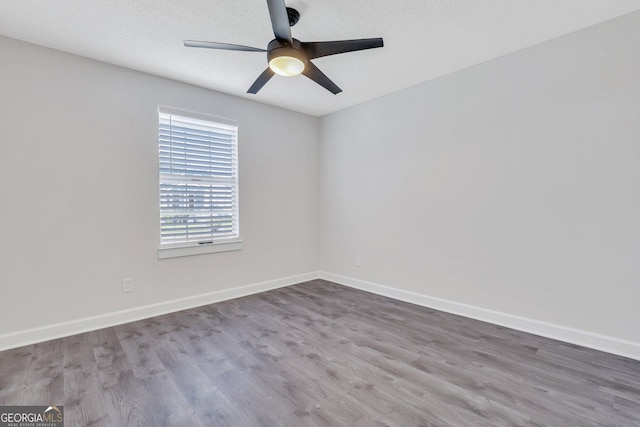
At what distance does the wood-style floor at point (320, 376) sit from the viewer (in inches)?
65.3

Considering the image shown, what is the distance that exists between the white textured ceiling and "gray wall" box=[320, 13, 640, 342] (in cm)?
30

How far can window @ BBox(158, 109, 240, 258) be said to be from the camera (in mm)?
3334

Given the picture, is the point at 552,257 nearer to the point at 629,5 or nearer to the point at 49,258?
the point at 629,5

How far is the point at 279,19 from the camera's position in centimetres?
175

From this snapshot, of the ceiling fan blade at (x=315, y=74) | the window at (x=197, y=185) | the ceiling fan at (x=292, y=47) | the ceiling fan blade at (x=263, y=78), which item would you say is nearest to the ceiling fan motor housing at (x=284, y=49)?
the ceiling fan at (x=292, y=47)

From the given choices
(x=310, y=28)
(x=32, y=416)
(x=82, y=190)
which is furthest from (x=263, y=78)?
(x=32, y=416)

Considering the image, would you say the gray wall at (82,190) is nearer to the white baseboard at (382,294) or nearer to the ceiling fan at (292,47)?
the white baseboard at (382,294)

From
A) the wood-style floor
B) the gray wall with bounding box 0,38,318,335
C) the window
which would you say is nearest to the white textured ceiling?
the gray wall with bounding box 0,38,318,335

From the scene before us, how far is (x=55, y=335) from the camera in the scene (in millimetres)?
2650

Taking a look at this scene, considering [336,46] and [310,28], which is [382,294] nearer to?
[336,46]

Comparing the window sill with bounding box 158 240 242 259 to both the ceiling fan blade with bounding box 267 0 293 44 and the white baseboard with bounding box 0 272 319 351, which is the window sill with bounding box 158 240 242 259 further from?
the ceiling fan blade with bounding box 267 0 293 44

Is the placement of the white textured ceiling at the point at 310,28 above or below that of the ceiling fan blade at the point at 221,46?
above

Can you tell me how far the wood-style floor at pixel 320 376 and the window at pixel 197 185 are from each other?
3.23 ft

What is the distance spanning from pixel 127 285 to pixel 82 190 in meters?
1.04
